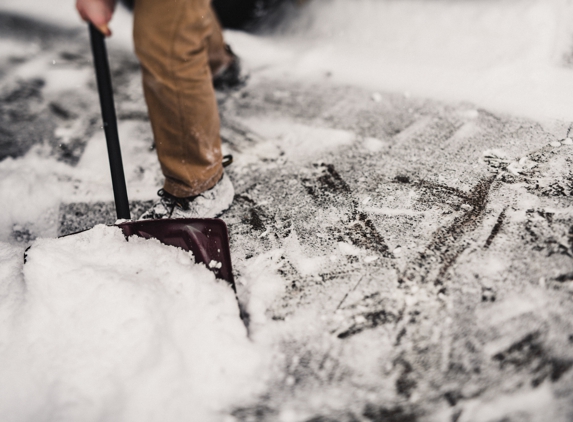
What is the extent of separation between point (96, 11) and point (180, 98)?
1.36 ft

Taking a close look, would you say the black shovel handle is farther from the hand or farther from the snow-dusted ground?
the snow-dusted ground

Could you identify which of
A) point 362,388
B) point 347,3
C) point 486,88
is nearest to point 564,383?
point 362,388

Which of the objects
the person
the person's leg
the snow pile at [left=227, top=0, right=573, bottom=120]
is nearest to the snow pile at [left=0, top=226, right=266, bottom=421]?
the person

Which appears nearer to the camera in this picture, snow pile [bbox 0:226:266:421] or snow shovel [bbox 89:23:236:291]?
snow pile [bbox 0:226:266:421]

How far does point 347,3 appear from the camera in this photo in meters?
2.53

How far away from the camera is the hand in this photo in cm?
128

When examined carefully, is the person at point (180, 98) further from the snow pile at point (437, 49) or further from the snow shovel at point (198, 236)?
the snow pile at point (437, 49)

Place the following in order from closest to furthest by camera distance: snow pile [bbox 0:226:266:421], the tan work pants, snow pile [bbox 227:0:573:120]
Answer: snow pile [bbox 0:226:266:421], the tan work pants, snow pile [bbox 227:0:573:120]

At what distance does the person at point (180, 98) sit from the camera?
1250mm

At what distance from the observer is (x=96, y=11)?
129 centimetres

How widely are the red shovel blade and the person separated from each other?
246mm

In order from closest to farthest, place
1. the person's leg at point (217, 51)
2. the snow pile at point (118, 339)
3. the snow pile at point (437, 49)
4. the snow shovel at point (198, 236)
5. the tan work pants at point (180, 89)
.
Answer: the snow pile at point (118, 339)
the snow shovel at point (198, 236)
the tan work pants at point (180, 89)
the snow pile at point (437, 49)
the person's leg at point (217, 51)

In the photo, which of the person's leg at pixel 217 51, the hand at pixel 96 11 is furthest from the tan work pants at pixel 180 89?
the person's leg at pixel 217 51

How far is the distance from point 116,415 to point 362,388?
592 millimetres
